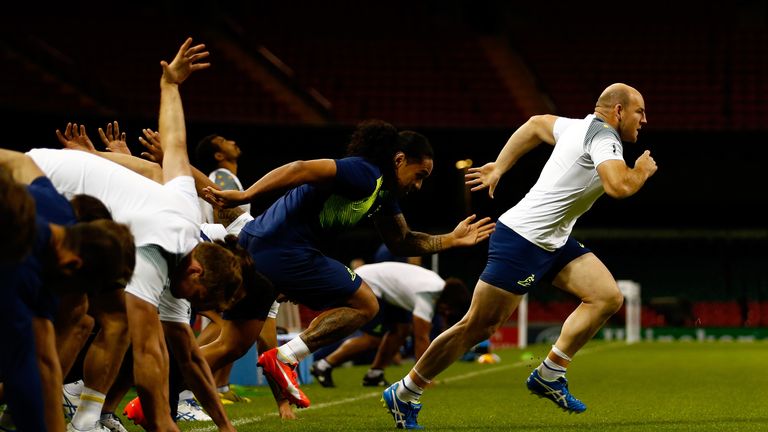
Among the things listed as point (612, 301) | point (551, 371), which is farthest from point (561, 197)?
point (551, 371)

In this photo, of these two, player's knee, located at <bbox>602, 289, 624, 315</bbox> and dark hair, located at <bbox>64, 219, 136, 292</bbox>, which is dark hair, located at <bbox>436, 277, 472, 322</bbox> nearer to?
player's knee, located at <bbox>602, 289, 624, 315</bbox>

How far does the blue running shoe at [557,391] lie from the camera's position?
6.48 m

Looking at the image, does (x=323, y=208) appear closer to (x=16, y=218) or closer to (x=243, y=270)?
(x=243, y=270)

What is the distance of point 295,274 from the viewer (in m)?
6.39

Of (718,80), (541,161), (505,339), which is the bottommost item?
(505,339)

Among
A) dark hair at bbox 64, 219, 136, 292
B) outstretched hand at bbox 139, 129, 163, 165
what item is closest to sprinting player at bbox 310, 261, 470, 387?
outstretched hand at bbox 139, 129, 163, 165

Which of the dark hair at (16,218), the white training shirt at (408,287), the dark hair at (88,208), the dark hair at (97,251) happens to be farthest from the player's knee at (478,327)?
the white training shirt at (408,287)

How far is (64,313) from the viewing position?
15.9 ft

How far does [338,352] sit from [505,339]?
14646mm

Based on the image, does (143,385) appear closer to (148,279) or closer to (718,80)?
(148,279)

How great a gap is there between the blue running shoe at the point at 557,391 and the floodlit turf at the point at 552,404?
0.11 meters

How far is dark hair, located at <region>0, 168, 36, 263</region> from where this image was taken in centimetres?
329

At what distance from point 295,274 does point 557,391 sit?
65.9 inches

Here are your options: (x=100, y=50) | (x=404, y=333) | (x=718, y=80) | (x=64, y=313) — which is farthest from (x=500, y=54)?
(x=64, y=313)
